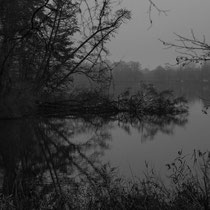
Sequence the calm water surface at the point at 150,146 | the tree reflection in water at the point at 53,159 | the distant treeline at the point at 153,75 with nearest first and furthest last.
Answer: the tree reflection in water at the point at 53,159 < the calm water surface at the point at 150,146 < the distant treeline at the point at 153,75

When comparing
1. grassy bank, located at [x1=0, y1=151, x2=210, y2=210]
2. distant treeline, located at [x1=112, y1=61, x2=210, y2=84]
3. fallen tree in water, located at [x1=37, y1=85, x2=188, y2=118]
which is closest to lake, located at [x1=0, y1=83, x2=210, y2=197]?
grassy bank, located at [x1=0, y1=151, x2=210, y2=210]

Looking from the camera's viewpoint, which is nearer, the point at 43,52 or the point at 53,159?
the point at 53,159

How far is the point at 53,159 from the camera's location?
717cm

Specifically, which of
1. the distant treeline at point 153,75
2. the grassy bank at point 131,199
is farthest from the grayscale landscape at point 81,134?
the distant treeline at point 153,75

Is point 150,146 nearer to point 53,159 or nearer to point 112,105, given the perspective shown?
point 53,159

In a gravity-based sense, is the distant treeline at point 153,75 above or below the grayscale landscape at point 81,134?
above

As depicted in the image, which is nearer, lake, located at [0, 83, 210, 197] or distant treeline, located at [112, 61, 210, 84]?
lake, located at [0, 83, 210, 197]

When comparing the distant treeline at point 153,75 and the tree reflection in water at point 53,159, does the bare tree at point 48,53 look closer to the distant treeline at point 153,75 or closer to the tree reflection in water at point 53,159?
the tree reflection in water at point 53,159

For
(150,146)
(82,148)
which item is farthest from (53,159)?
(150,146)

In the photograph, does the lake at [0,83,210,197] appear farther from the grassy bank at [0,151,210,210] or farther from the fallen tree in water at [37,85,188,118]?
the fallen tree in water at [37,85,188,118]

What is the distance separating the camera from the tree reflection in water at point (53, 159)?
4.42 m

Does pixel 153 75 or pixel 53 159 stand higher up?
pixel 153 75

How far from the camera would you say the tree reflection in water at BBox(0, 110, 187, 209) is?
4.42 m

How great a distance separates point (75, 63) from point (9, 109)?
20.2 feet
